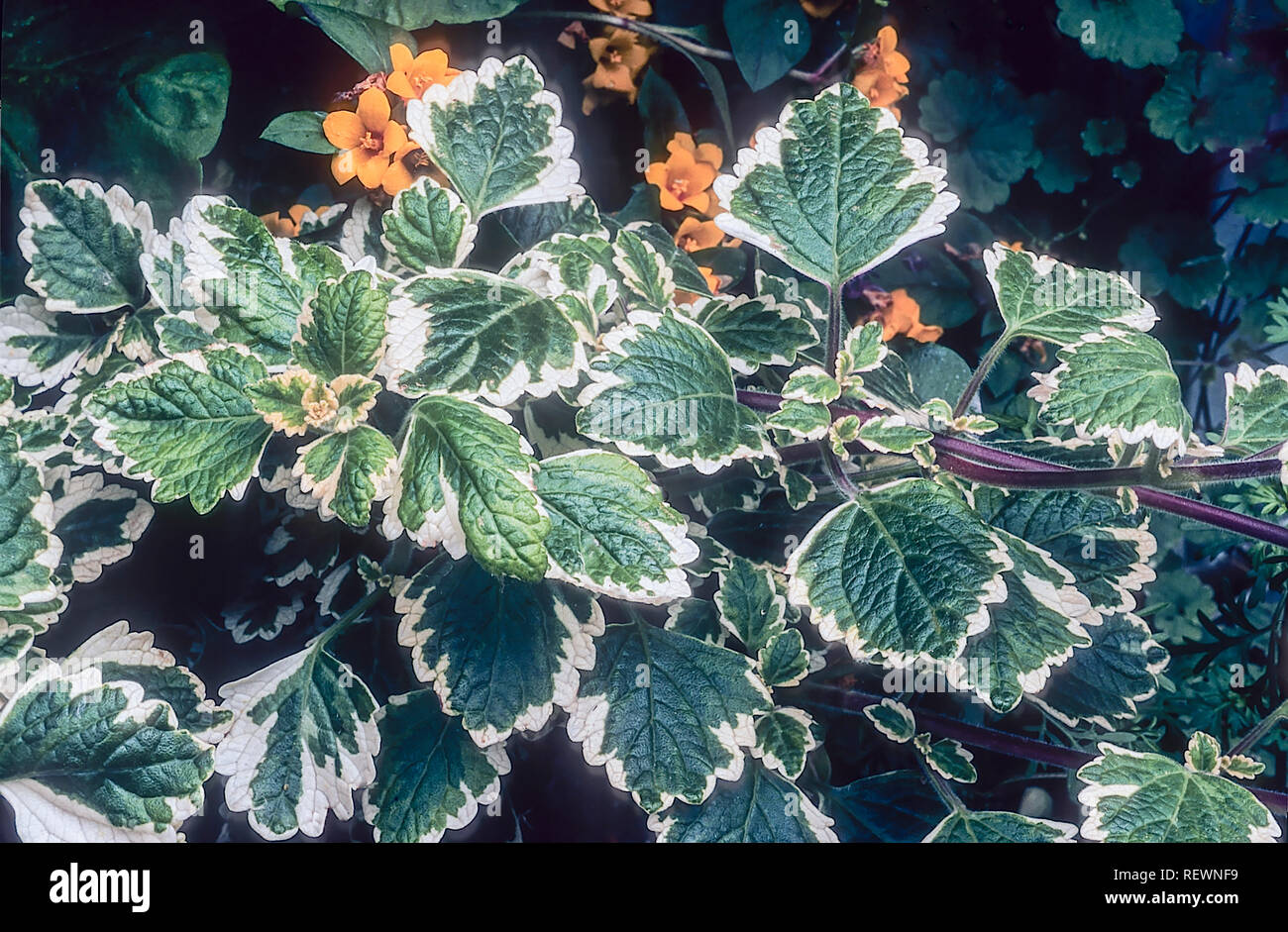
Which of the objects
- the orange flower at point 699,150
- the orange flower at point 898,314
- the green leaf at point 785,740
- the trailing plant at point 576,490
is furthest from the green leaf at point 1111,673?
the orange flower at point 699,150

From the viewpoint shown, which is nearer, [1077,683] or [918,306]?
[1077,683]

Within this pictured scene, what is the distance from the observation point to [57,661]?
721mm

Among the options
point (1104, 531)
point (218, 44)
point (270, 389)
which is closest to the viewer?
point (270, 389)

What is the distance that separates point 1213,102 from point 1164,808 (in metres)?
0.83

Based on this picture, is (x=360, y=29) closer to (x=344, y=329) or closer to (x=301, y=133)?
(x=301, y=133)

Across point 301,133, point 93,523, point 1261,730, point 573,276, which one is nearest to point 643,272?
point 573,276

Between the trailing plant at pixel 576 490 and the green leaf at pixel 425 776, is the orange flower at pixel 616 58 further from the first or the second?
the green leaf at pixel 425 776

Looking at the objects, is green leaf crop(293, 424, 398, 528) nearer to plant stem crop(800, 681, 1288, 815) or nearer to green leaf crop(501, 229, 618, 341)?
green leaf crop(501, 229, 618, 341)

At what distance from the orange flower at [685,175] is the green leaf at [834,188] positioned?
0.30 meters

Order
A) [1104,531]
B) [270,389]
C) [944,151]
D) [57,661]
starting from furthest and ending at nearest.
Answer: [944,151]
[1104,531]
[57,661]
[270,389]

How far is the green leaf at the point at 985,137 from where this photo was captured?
1.11 metres
